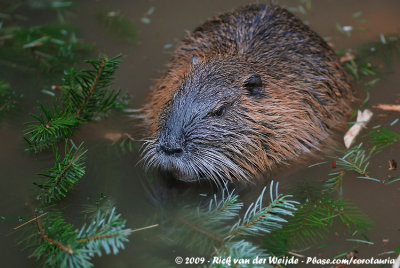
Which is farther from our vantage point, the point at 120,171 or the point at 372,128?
the point at 372,128

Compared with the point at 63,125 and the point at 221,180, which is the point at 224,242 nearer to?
the point at 221,180

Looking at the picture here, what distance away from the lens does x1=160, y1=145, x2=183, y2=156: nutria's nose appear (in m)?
3.11

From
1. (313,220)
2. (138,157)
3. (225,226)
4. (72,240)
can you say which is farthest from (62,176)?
(313,220)

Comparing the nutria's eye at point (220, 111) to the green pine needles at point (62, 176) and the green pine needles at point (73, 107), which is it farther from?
the green pine needles at point (62, 176)

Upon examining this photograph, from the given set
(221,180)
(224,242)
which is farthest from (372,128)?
(224,242)

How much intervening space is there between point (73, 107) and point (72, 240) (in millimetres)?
1314

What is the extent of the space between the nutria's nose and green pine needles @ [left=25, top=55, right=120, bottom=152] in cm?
58

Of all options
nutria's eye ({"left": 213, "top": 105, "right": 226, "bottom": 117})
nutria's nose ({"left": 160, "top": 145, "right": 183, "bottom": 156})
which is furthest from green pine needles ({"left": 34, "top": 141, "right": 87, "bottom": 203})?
nutria's eye ({"left": 213, "top": 105, "right": 226, "bottom": 117})

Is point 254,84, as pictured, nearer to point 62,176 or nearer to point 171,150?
point 171,150

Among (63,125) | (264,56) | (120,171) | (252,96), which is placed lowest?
(120,171)

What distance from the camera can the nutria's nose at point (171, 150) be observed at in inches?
122

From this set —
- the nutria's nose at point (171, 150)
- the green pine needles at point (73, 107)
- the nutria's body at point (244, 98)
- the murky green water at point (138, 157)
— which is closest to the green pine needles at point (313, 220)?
the murky green water at point (138, 157)

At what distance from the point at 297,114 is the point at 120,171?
131 centimetres

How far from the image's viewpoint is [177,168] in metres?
3.34
